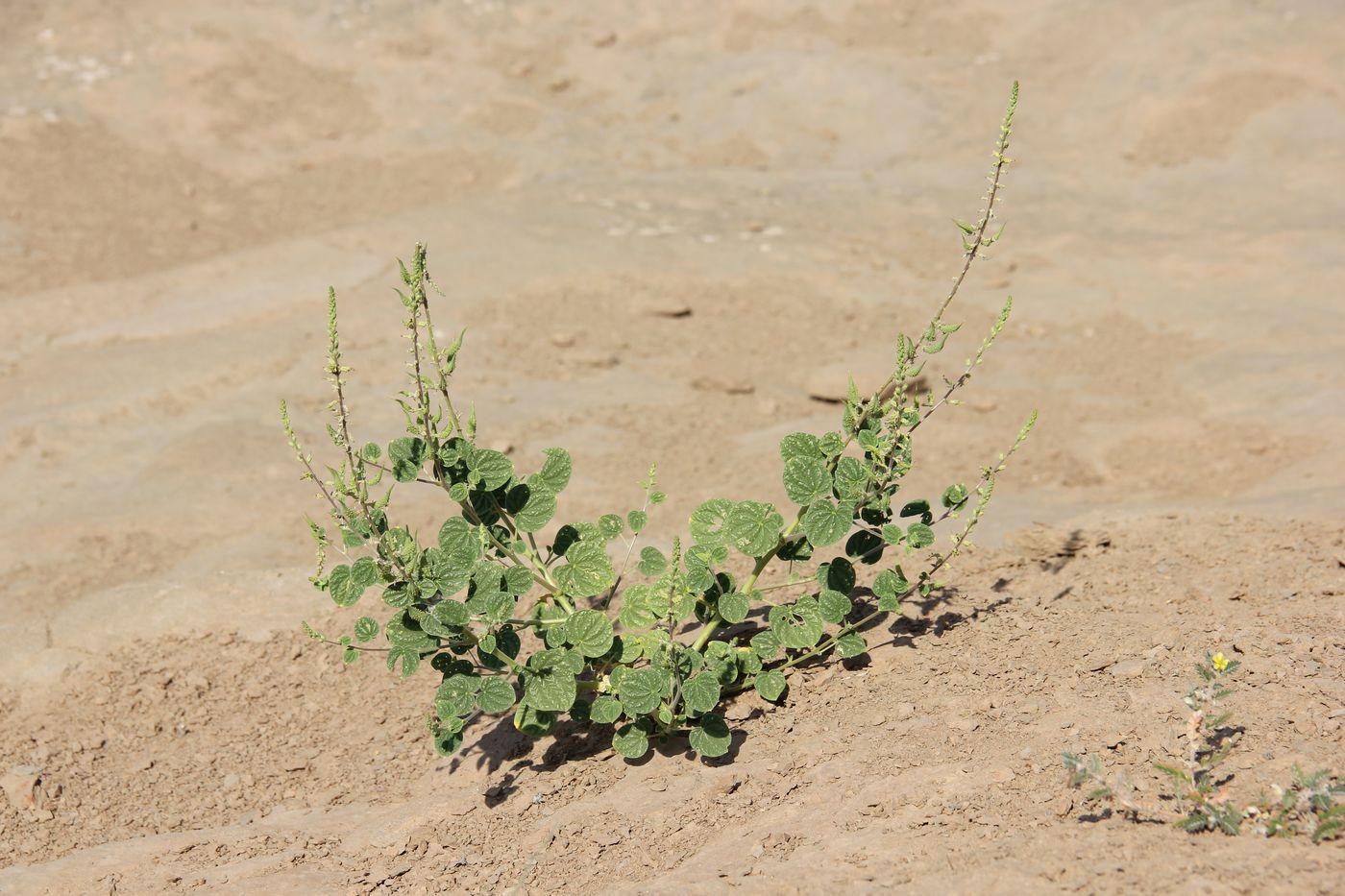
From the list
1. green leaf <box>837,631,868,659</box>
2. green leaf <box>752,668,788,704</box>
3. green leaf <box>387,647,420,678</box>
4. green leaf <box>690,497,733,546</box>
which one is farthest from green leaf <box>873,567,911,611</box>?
green leaf <box>387,647,420,678</box>

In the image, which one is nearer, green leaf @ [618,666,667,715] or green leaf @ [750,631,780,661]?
green leaf @ [618,666,667,715]

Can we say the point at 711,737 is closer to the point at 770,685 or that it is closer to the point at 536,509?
the point at 770,685

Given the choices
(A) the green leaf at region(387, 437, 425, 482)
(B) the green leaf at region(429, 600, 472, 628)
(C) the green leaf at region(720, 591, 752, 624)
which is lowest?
(C) the green leaf at region(720, 591, 752, 624)

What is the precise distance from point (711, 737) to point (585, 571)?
557mm

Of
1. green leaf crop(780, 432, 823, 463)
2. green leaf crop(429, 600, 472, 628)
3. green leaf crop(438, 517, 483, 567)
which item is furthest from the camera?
green leaf crop(780, 432, 823, 463)

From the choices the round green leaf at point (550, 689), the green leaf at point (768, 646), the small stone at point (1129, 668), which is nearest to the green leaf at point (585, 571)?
the round green leaf at point (550, 689)

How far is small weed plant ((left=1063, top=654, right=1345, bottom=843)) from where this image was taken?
7.27 ft

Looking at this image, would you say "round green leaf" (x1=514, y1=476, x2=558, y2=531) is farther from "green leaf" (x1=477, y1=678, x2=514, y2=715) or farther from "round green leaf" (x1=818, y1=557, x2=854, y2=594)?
"round green leaf" (x1=818, y1=557, x2=854, y2=594)

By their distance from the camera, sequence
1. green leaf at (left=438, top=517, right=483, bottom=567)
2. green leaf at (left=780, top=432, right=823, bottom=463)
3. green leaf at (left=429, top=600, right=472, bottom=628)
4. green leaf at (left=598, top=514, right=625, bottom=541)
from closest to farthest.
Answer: green leaf at (left=429, top=600, right=472, bottom=628) → green leaf at (left=438, top=517, right=483, bottom=567) → green leaf at (left=780, top=432, right=823, bottom=463) → green leaf at (left=598, top=514, right=625, bottom=541)

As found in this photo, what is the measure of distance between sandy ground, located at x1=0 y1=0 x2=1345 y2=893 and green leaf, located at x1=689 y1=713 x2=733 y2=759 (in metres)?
0.08

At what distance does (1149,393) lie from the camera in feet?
23.1

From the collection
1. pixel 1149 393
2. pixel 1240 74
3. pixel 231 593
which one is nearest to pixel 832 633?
pixel 231 593

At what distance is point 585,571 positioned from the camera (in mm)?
3049

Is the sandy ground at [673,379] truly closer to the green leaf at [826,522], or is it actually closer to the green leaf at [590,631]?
the green leaf at [590,631]
